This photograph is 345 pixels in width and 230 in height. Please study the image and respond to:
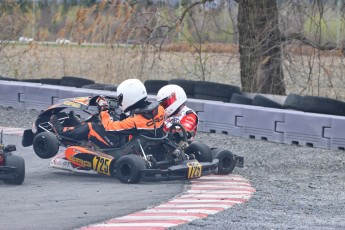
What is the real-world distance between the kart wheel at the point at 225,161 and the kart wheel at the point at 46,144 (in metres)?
2.01

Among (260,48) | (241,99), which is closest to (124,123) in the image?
(241,99)

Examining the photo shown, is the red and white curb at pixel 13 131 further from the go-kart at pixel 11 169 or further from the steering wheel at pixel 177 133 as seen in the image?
the go-kart at pixel 11 169

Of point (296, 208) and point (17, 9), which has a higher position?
point (17, 9)

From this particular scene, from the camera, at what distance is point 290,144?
13.9 metres

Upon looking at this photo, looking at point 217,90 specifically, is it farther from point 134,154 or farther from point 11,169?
point 11,169

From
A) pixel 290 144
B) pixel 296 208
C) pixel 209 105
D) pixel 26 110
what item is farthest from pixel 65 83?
pixel 296 208

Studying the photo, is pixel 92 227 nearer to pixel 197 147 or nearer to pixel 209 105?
pixel 197 147

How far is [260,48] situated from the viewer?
1867cm

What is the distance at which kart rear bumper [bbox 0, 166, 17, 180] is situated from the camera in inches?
395

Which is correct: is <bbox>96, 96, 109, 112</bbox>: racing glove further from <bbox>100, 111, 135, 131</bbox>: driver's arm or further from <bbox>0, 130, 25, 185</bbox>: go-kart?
<bbox>0, 130, 25, 185</bbox>: go-kart

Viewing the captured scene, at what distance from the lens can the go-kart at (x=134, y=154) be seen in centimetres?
1064

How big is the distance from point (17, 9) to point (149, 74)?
134 inches

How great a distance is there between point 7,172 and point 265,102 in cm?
622

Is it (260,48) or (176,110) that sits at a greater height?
(260,48)
